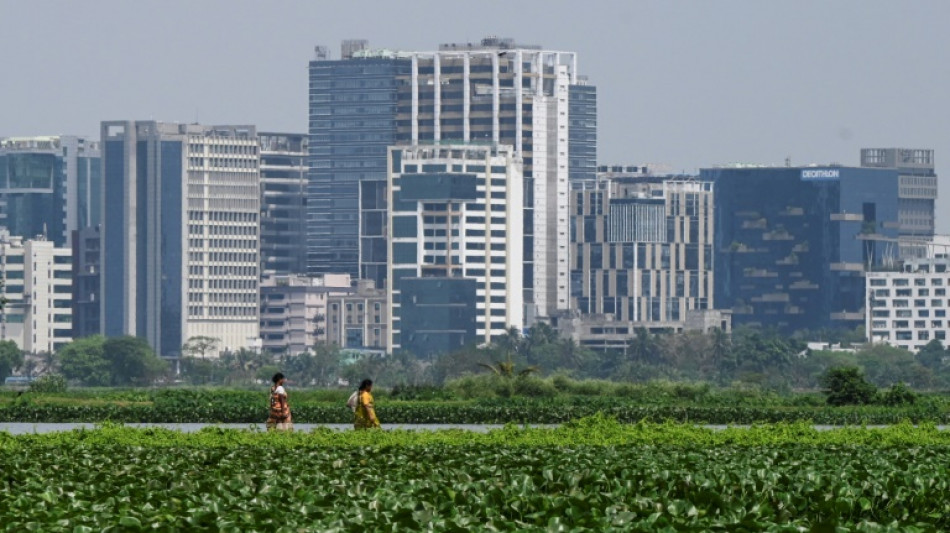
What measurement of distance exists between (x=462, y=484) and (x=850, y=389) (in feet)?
157

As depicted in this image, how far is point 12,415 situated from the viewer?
6244cm

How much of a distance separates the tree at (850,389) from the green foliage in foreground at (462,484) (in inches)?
1390

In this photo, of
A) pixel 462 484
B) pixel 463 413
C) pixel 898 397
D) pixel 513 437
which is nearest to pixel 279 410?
pixel 513 437

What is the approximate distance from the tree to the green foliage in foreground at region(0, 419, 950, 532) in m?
35.3

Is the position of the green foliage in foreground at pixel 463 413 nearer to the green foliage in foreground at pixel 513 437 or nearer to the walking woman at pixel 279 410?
the walking woman at pixel 279 410

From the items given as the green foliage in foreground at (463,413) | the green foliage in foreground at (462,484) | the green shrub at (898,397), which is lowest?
the green foliage in foreground at (463,413)

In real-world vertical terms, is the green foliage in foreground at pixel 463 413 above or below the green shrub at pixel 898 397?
below

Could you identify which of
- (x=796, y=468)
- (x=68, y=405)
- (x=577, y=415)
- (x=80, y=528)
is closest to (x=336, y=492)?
(x=80, y=528)

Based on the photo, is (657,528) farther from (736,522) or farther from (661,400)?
(661,400)

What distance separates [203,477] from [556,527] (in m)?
7.31

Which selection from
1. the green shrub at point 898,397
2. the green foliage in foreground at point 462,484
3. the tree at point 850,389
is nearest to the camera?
the green foliage in foreground at point 462,484

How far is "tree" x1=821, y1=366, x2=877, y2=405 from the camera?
6762cm

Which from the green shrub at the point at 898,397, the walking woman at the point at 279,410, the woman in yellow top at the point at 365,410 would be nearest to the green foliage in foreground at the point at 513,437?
the woman in yellow top at the point at 365,410

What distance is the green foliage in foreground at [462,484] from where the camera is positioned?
1784cm
